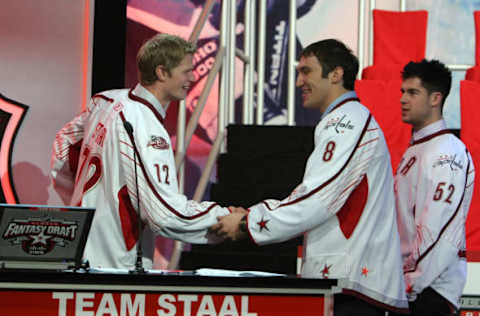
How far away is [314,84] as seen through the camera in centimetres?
359

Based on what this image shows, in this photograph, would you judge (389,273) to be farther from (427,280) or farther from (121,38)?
(121,38)

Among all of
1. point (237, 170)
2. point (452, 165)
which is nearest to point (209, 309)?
point (452, 165)

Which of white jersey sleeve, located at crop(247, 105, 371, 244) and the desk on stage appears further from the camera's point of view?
white jersey sleeve, located at crop(247, 105, 371, 244)

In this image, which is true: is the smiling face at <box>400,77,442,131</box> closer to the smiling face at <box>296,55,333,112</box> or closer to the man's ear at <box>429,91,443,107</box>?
the man's ear at <box>429,91,443,107</box>

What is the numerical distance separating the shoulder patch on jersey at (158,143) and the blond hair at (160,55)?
1.09 feet

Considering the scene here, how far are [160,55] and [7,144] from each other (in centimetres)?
166

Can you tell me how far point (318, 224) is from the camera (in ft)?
11.0

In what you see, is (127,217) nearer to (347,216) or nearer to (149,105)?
(149,105)

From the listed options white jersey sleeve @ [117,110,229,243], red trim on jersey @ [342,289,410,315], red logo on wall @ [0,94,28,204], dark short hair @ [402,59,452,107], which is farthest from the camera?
red logo on wall @ [0,94,28,204]

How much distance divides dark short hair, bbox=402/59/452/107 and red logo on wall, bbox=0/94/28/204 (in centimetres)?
230

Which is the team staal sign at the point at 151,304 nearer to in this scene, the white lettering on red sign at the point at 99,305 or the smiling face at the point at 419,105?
the white lettering on red sign at the point at 99,305

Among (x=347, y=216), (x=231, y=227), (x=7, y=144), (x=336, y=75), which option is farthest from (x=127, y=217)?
(x=7, y=144)

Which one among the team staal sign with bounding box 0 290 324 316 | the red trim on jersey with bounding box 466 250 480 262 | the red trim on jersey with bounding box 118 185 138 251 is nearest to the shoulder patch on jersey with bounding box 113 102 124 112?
the red trim on jersey with bounding box 118 185 138 251

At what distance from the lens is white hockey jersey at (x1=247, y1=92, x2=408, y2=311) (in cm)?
329
